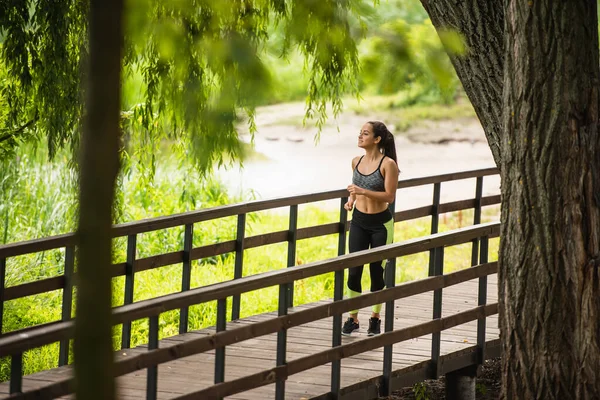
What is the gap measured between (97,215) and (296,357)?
4.38m

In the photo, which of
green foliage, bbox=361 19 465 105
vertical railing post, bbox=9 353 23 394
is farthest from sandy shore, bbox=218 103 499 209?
→ vertical railing post, bbox=9 353 23 394

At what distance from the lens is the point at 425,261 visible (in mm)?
15812

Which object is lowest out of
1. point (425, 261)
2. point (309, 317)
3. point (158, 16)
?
point (425, 261)

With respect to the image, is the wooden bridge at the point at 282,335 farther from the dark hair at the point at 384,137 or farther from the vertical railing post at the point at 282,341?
the dark hair at the point at 384,137

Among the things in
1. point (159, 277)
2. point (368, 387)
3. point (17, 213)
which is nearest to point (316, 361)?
point (368, 387)

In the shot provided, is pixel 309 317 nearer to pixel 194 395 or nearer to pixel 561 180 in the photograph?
pixel 194 395

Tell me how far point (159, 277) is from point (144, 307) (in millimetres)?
7499

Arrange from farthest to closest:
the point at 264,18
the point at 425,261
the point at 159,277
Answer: the point at 425,261, the point at 159,277, the point at 264,18

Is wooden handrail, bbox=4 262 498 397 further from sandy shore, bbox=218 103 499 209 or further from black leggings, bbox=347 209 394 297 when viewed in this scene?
sandy shore, bbox=218 103 499 209

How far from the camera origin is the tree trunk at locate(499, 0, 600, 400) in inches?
213

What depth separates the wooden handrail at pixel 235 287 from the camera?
433 cm

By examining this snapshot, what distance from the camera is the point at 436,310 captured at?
22.6 ft

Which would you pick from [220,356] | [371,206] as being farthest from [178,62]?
[371,206]

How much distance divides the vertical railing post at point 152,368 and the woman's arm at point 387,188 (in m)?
2.65
